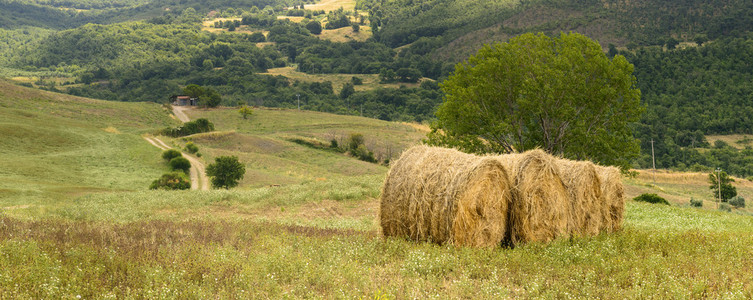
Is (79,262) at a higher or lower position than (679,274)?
higher

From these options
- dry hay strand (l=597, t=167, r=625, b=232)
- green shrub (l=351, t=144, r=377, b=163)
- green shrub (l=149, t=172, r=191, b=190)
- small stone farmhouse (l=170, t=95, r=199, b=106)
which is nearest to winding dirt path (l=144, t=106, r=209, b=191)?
green shrub (l=149, t=172, r=191, b=190)

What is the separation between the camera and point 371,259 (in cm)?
898

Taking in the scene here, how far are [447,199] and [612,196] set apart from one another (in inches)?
213

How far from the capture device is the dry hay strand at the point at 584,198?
12.0 metres

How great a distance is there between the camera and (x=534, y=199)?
11.0 metres

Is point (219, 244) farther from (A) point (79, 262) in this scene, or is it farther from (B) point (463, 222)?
(B) point (463, 222)

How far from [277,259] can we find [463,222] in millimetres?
3780

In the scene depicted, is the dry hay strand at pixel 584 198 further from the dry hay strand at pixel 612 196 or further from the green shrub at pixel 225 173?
the green shrub at pixel 225 173

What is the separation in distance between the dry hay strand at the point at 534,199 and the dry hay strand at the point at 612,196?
2.13m

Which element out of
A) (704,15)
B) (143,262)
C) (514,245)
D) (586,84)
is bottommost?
(514,245)

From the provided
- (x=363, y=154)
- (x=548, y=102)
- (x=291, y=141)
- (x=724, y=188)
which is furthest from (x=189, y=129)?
(x=724, y=188)

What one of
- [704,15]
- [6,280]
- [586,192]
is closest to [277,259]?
[6,280]

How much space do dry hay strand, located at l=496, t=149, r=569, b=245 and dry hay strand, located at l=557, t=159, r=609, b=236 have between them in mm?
579

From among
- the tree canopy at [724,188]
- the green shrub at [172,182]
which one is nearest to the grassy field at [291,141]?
the green shrub at [172,182]
